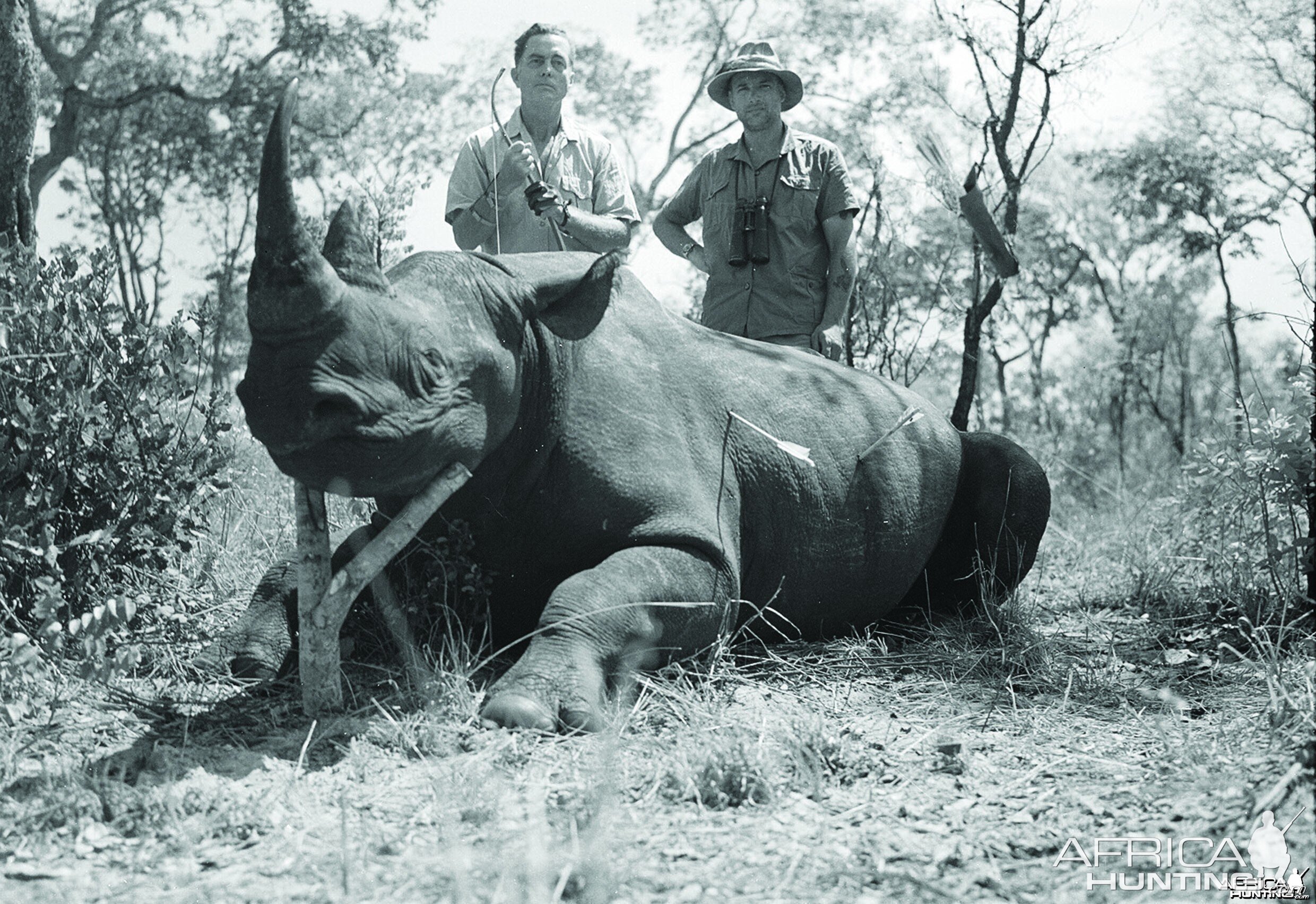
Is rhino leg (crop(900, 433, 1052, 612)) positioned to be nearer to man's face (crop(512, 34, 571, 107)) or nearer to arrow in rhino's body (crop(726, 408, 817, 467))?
arrow in rhino's body (crop(726, 408, 817, 467))

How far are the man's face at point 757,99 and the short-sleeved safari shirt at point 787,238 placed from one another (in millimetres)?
112

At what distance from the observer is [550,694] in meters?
3.32

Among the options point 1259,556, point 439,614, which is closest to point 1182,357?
point 1259,556

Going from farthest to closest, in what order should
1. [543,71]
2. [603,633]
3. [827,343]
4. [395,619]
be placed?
1. [827,343]
2. [543,71]
3. [395,619]
4. [603,633]

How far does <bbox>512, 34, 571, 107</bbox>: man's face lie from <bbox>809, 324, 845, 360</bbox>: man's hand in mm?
1599

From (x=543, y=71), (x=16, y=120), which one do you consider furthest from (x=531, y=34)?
(x=16, y=120)

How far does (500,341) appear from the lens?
144 inches

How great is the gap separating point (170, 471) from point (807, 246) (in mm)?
3008

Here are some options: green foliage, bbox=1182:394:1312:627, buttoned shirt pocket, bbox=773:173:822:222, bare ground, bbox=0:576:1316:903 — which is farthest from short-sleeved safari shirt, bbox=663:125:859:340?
bare ground, bbox=0:576:1316:903

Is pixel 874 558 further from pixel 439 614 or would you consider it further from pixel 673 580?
pixel 439 614

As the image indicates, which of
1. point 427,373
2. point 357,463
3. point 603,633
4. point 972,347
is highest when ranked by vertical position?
point 972,347

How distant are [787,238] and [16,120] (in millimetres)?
3505

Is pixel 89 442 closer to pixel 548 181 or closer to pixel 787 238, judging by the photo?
pixel 548 181

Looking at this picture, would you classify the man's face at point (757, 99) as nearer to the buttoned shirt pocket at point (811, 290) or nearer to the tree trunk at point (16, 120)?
the buttoned shirt pocket at point (811, 290)
